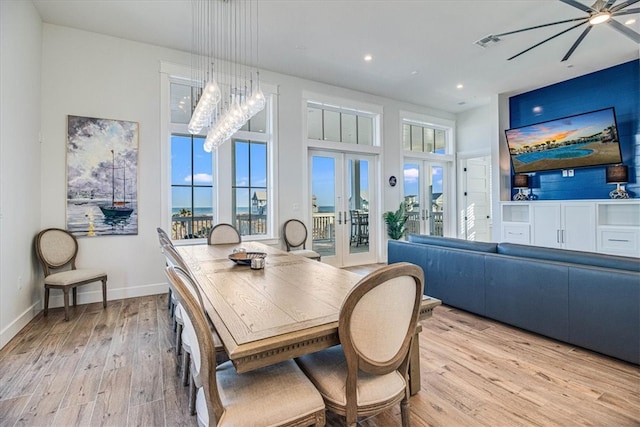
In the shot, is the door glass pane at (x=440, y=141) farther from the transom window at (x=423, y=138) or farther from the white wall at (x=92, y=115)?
the white wall at (x=92, y=115)

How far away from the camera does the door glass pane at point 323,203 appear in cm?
562

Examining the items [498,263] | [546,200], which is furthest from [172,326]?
[546,200]

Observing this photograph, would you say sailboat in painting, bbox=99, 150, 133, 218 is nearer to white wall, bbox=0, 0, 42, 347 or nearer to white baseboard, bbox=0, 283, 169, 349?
white wall, bbox=0, 0, 42, 347

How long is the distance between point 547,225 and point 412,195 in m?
2.54

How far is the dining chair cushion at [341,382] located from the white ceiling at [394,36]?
348 cm

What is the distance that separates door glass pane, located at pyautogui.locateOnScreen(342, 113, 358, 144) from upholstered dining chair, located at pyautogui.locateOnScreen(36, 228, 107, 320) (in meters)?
4.45

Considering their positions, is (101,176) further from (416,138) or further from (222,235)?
(416,138)

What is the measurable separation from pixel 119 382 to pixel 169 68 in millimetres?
3887

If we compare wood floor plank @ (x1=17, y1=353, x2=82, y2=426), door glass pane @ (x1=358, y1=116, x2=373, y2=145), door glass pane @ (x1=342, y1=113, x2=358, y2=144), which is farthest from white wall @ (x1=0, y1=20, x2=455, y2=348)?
door glass pane @ (x1=358, y1=116, x2=373, y2=145)

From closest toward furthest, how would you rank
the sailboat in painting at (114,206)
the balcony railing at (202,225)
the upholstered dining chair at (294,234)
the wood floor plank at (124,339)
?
the wood floor plank at (124,339)
the sailboat in painting at (114,206)
the balcony railing at (202,225)
the upholstered dining chair at (294,234)

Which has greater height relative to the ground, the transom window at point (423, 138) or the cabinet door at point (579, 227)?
the transom window at point (423, 138)

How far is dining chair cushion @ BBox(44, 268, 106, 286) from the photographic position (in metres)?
3.16

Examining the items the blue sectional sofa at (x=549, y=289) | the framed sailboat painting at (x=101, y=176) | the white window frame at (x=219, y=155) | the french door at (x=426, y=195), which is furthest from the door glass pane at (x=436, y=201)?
the framed sailboat painting at (x=101, y=176)

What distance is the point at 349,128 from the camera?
236 inches
